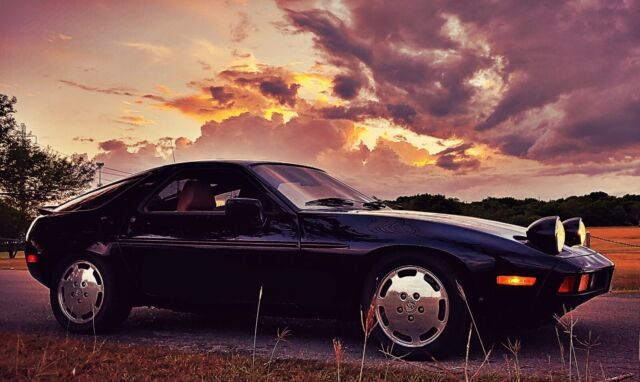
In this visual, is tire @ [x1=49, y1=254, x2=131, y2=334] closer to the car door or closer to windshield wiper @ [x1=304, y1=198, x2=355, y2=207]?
the car door

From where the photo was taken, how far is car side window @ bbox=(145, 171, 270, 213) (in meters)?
5.96

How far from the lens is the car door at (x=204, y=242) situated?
5473 millimetres

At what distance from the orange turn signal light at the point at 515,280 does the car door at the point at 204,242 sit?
146 cm

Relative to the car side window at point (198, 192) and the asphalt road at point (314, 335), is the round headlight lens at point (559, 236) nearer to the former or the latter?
the asphalt road at point (314, 335)

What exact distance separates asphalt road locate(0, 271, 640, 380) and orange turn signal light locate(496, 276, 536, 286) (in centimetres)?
50

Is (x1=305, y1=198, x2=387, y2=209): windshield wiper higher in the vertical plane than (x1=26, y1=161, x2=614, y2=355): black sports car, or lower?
higher

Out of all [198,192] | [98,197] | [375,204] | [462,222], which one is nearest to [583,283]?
[462,222]

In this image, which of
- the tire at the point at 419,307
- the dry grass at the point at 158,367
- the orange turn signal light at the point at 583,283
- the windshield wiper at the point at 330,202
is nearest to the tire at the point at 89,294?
the dry grass at the point at 158,367

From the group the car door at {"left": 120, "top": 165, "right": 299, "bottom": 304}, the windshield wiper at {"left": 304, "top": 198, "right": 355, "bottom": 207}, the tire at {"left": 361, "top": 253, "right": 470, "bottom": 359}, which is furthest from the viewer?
the windshield wiper at {"left": 304, "top": 198, "right": 355, "bottom": 207}

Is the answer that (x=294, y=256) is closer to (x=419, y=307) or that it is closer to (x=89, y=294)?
(x=419, y=307)

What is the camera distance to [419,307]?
16.0 ft

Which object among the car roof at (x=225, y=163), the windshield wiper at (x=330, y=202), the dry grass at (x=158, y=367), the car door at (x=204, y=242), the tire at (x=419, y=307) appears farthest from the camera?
the car roof at (x=225, y=163)

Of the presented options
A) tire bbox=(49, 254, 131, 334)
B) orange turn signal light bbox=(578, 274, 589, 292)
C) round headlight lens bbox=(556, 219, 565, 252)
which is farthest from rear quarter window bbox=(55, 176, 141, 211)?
orange turn signal light bbox=(578, 274, 589, 292)

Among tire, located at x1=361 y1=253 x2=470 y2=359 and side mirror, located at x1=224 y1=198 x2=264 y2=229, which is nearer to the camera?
tire, located at x1=361 y1=253 x2=470 y2=359
